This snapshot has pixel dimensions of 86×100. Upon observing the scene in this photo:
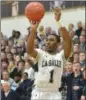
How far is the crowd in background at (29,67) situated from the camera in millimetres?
10273

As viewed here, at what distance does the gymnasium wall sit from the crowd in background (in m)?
0.51

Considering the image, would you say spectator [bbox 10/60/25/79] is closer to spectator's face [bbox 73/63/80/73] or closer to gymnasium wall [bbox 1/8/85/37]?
spectator's face [bbox 73/63/80/73]

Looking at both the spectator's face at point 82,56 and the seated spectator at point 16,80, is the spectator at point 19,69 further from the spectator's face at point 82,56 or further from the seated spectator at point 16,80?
the spectator's face at point 82,56

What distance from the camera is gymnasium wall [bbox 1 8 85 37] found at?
15547mm

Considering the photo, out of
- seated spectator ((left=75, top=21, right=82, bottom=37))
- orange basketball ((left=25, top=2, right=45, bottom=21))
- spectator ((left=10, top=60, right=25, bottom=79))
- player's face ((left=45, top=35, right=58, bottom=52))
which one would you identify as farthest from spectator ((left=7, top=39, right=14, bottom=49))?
player's face ((left=45, top=35, right=58, bottom=52))

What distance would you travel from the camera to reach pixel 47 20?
16.2 meters

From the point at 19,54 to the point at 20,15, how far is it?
3.30m

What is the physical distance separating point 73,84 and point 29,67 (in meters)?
2.11

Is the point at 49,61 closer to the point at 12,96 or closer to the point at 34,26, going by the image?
the point at 34,26

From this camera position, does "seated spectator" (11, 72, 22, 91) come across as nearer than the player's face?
No

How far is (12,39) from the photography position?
15.8 metres

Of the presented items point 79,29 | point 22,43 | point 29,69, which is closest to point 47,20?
point 22,43

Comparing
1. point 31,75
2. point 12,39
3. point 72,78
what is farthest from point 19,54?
point 72,78

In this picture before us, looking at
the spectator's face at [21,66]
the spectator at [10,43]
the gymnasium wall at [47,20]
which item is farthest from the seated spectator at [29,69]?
the gymnasium wall at [47,20]
